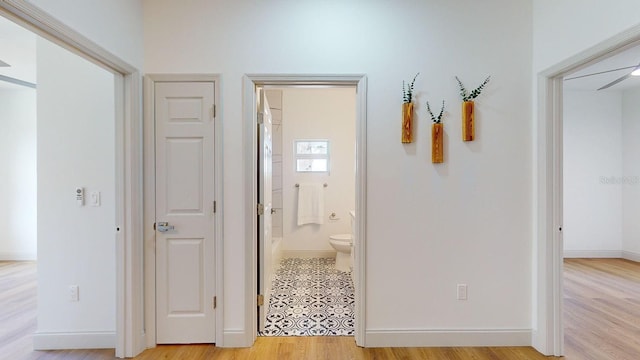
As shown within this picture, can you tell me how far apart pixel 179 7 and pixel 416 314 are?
2853mm

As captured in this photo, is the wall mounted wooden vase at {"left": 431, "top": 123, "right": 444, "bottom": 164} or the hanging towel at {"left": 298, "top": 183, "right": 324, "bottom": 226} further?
the hanging towel at {"left": 298, "top": 183, "right": 324, "bottom": 226}

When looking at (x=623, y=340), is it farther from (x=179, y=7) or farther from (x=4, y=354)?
(x=4, y=354)

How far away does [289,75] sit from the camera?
2.16m

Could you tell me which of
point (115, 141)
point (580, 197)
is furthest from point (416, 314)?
point (580, 197)

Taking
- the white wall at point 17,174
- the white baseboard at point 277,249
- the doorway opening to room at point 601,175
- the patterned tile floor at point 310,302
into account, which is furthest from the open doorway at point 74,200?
the doorway opening to room at point 601,175

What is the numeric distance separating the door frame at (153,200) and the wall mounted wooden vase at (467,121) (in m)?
1.77

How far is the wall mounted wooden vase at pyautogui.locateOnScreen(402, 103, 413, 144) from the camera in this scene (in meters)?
2.14

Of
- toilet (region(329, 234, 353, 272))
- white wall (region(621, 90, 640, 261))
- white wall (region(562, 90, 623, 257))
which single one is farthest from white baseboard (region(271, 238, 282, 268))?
white wall (region(621, 90, 640, 261))

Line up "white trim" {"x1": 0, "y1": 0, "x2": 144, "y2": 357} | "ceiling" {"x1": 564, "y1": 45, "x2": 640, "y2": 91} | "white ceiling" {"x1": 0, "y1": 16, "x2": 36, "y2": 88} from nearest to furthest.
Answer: "white trim" {"x1": 0, "y1": 0, "x2": 144, "y2": 357}
"white ceiling" {"x1": 0, "y1": 16, "x2": 36, "y2": 88}
"ceiling" {"x1": 564, "y1": 45, "x2": 640, "y2": 91}

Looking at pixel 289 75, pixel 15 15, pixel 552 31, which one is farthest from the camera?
pixel 289 75

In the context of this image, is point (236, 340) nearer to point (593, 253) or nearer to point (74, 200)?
point (74, 200)

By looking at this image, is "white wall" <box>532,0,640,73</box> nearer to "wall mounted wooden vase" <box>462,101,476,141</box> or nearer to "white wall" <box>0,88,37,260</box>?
"wall mounted wooden vase" <box>462,101,476,141</box>

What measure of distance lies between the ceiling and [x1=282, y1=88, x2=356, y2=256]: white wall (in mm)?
2824

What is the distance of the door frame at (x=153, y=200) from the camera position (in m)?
2.15
